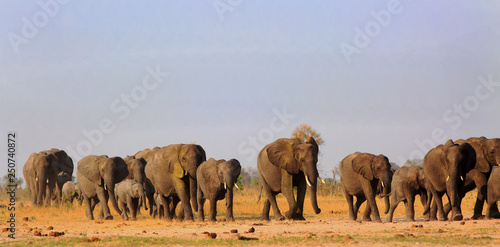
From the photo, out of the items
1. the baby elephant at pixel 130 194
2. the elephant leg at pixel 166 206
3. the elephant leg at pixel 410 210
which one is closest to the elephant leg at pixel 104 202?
the baby elephant at pixel 130 194

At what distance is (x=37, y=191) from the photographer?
38750 millimetres

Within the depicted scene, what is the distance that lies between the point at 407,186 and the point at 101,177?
39.2ft

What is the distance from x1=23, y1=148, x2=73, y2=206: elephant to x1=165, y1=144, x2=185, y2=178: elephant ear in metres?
14.0

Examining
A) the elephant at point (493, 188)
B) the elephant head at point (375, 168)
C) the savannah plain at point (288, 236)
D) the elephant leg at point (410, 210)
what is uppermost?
the elephant head at point (375, 168)

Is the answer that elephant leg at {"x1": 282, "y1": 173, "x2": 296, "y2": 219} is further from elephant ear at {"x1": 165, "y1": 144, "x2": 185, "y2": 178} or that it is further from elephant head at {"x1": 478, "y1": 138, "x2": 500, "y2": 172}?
elephant head at {"x1": 478, "y1": 138, "x2": 500, "y2": 172}

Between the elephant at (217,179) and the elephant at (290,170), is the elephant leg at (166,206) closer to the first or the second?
the elephant at (217,179)

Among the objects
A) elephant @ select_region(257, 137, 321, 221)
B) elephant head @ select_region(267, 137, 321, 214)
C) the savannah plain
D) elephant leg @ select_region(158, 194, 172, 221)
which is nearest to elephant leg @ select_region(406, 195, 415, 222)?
the savannah plain

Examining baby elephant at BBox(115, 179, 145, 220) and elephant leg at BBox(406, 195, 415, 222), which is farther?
baby elephant at BBox(115, 179, 145, 220)

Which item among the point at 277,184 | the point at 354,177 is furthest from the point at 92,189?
the point at 354,177

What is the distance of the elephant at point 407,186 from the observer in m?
23.2

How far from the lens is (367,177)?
23547mm


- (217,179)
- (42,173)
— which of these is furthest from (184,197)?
(42,173)

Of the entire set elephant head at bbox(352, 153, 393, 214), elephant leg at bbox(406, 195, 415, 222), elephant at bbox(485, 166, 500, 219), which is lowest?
elephant leg at bbox(406, 195, 415, 222)

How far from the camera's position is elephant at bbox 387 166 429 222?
23.2m
